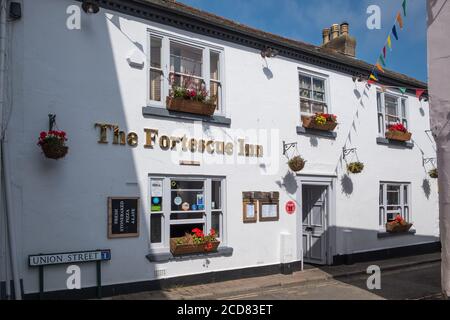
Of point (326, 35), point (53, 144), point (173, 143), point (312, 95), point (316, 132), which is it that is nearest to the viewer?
point (53, 144)

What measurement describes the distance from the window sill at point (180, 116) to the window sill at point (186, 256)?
116 inches

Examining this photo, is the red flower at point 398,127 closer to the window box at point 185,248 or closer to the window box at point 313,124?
the window box at point 313,124

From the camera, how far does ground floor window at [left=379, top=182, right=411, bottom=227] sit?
46.8ft

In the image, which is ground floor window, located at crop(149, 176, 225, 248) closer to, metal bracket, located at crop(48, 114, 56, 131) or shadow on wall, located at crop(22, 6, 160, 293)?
shadow on wall, located at crop(22, 6, 160, 293)

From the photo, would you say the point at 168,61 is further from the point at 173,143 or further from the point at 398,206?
the point at 398,206

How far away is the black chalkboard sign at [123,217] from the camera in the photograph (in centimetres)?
869

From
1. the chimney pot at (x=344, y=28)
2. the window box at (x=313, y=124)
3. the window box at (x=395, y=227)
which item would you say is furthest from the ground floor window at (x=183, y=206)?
the chimney pot at (x=344, y=28)

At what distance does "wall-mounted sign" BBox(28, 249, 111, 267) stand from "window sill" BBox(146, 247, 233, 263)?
3.19 ft

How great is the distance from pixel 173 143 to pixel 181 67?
74.1 inches

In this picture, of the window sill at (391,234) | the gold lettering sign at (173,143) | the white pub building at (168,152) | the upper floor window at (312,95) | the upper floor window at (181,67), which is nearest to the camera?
the white pub building at (168,152)

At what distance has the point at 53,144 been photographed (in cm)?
768

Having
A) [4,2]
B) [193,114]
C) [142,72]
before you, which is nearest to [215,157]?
[193,114]

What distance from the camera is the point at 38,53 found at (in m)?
8.12

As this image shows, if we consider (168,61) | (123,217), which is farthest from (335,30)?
(123,217)
